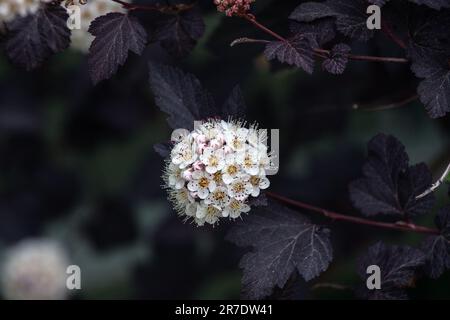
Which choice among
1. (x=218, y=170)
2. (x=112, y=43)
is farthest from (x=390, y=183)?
(x=112, y=43)

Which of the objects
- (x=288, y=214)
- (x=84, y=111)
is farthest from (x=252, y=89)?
(x=288, y=214)

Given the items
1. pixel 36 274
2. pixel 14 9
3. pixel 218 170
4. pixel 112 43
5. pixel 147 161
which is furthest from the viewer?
pixel 147 161

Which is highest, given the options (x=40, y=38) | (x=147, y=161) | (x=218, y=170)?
(x=147, y=161)

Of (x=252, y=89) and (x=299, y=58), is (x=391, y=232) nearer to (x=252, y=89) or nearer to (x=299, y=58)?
(x=252, y=89)

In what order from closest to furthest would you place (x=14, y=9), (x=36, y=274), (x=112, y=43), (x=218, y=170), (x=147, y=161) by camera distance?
(x=218, y=170) < (x=112, y=43) < (x=14, y=9) < (x=36, y=274) < (x=147, y=161)

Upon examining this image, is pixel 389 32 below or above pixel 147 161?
below

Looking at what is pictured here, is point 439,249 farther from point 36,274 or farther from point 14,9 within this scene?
point 36,274

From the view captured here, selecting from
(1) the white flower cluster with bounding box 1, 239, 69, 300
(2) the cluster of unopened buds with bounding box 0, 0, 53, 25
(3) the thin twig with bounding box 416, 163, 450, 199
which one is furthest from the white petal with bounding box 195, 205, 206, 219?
(1) the white flower cluster with bounding box 1, 239, 69, 300
